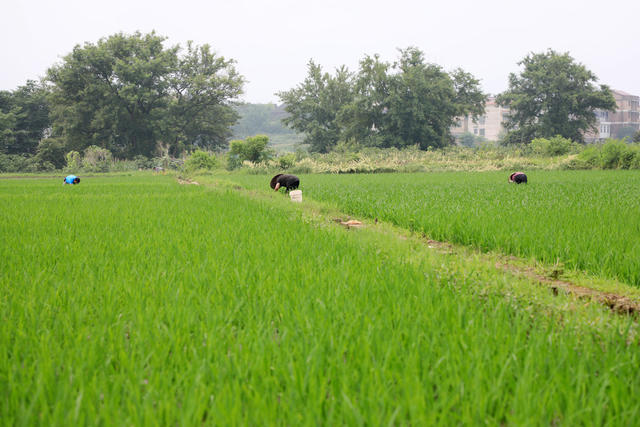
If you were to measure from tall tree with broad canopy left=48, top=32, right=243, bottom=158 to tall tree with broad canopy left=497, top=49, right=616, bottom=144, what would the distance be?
29742 millimetres

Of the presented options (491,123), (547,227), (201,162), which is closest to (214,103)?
(201,162)

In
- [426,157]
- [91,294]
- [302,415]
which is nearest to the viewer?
[302,415]

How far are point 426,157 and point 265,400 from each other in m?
27.2

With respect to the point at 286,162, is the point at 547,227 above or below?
below

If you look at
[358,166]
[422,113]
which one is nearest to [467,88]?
[422,113]

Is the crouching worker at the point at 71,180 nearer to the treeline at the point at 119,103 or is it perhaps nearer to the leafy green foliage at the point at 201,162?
the leafy green foliage at the point at 201,162

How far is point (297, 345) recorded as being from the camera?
4.92ft

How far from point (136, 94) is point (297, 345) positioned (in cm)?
4183

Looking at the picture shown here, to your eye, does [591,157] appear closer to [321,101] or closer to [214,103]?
[321,101]

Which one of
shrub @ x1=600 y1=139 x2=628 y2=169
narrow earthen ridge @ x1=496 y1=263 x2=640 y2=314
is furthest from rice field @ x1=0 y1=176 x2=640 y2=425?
shrub @ x1=600 y1=139 x2=628 y2=169

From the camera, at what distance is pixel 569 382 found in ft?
4.09

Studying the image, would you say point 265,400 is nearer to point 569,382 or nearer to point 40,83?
point 569,382

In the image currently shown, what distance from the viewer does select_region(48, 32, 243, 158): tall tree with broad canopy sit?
→ 37.7 metres

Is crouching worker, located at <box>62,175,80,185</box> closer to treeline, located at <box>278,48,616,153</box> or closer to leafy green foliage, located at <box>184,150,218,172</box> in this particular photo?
leafy green foliage, located at <box>184,150,218,172</box>
